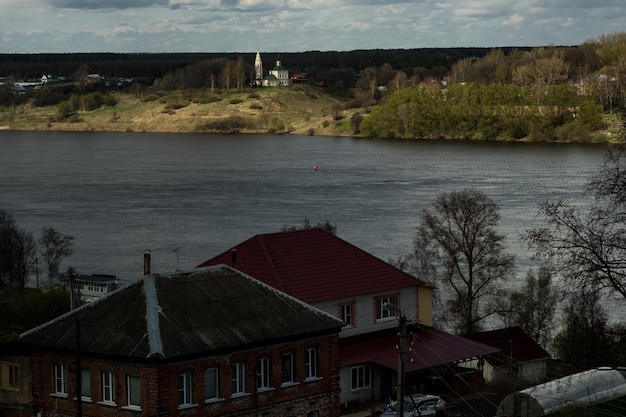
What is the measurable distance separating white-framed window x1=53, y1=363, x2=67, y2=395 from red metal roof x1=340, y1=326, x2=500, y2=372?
5937 mm

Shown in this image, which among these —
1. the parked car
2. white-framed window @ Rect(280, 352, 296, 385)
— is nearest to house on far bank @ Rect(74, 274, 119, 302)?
the parked car

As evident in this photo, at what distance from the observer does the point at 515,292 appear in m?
31.9

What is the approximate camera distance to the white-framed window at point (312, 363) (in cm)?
1953

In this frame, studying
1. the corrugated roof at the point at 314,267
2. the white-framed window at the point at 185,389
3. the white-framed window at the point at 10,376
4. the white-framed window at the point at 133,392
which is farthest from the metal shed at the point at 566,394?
the white-framed window at the point at 10,376

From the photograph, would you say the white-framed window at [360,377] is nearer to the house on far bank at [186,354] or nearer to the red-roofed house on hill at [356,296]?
the red-roofed house on hill at [356,296]

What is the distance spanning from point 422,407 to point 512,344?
6.27 metres

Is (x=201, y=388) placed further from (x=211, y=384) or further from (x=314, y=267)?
(x=314, y=267)

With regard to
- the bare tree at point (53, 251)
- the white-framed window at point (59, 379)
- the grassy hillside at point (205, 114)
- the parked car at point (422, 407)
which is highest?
the white-framed window at point (59, 379)

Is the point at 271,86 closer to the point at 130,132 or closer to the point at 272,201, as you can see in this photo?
the point at 130,132

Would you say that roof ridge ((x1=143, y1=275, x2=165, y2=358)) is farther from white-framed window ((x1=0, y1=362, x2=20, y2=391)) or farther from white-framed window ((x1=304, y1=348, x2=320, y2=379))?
white-framed window ((x1=0, y1=362, x2=20, y2=391))

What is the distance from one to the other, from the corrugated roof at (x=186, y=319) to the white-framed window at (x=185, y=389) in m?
0.36

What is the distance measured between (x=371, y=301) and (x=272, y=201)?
37.9m

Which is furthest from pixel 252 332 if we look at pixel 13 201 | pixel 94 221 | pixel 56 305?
pixel 13 201

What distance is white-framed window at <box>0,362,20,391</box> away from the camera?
19.8 meters
